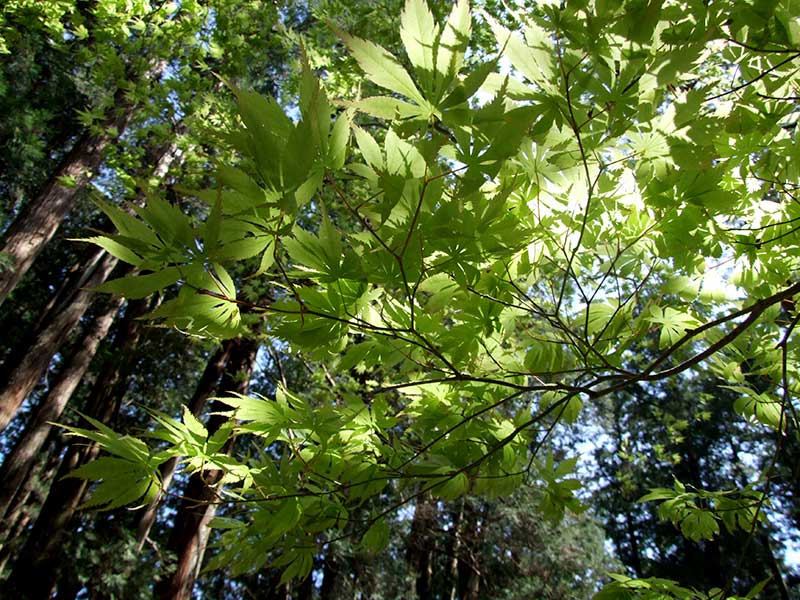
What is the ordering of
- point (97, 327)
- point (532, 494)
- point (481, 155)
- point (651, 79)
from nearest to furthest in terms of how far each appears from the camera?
point (481, 155)
point (651, 79)
point (97, 327)
point (532, 494)

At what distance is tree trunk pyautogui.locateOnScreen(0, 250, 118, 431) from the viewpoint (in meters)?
5.10

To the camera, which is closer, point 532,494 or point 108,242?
point 108,242

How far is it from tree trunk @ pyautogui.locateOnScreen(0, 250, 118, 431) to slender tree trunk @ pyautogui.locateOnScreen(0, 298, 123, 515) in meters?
1.08

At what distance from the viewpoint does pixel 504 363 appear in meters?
1.24

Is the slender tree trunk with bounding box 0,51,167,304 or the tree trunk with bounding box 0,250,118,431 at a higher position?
the slender tree trunk with bounding box 0,51,167,304

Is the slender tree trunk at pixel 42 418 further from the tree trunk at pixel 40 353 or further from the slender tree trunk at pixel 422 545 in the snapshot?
the slender tree trunk at pixel 422 545

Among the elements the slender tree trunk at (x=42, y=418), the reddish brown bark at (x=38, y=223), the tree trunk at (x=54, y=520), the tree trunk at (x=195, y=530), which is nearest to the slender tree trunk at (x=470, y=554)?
the tree trunk at (x=195, y=530)

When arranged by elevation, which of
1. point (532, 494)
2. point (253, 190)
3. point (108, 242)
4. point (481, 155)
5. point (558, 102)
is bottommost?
point (108, 242)

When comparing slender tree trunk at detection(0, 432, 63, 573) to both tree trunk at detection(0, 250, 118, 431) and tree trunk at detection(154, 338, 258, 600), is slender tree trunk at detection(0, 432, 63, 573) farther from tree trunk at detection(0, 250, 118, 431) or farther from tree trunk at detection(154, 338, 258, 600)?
tree trunk at detection(154, 338, 258, 600)

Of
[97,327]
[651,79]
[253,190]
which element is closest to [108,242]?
[253,190]

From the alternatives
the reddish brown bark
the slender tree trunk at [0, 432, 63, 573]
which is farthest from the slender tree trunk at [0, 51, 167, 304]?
the slender tree trunk at [0, 432, 63, 573]

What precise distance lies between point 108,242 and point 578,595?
41.7 ft

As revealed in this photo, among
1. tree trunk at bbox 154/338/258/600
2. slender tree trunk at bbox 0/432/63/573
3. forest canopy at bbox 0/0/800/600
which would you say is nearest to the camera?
forest canopy at bbox 0/0/800/600

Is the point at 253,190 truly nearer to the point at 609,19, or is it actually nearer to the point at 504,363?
the point at 609,19
